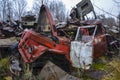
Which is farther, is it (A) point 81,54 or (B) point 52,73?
(A) point 81,54

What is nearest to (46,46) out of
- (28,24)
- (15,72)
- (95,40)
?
(15,72)

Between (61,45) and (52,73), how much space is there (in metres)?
1.85

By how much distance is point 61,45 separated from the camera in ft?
30.8

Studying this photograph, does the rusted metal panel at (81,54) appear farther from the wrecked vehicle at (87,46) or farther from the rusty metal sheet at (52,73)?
the rusty metal sheet at (52,73)

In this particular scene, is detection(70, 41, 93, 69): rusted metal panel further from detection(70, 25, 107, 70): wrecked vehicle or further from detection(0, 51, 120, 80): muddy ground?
detection(0, 51, 120, 80): muddy ground

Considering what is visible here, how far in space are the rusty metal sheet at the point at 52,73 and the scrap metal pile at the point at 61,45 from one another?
418 mm

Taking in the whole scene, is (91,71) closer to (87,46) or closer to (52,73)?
(87,46)

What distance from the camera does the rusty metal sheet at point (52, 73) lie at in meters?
7.59

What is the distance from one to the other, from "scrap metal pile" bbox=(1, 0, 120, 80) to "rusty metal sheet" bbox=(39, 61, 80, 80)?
0.42 m

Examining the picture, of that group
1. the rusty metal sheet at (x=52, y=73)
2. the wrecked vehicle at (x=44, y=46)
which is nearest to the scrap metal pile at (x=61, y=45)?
the wrecked vehicle at (x=44, y=46)

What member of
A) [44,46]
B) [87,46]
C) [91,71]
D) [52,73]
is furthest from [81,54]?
[52,73]

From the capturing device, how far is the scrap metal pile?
8.45 m

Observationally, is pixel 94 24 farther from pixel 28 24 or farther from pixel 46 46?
pixel 28 24

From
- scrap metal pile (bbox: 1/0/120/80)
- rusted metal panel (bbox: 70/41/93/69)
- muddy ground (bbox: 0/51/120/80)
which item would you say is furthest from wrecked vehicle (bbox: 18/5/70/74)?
muddy ground (bbox: 0/51/120/80)
